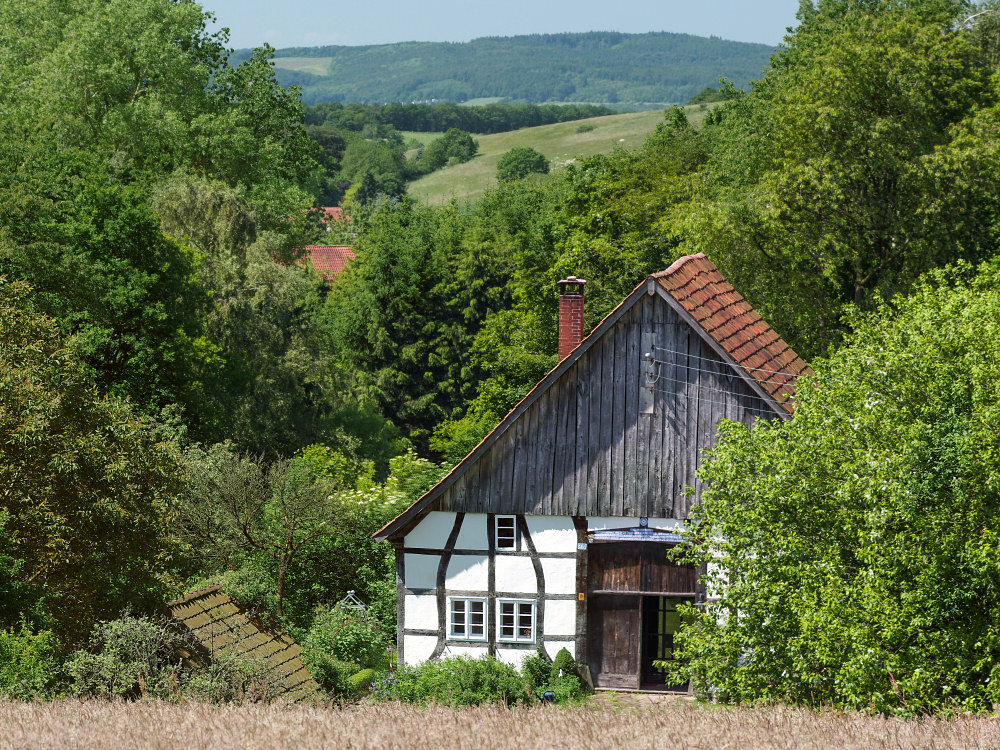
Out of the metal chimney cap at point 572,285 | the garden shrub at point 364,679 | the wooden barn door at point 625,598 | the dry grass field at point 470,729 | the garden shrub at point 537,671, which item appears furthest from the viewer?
the metal chimney cap at point 572,285

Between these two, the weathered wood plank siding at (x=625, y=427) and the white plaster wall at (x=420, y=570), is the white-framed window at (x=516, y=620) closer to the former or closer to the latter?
the white plaster wall at (x=420, y=570)

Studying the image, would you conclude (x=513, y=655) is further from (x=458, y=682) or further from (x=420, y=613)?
(x=458, y=682)

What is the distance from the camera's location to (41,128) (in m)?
37.4

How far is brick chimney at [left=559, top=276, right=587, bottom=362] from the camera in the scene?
23.2 meters

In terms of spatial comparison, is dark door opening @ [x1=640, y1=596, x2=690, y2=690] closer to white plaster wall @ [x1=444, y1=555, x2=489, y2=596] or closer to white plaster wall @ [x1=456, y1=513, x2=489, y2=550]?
white plaster wall @ [x1=444, y1=555, x2=489, y2=596]

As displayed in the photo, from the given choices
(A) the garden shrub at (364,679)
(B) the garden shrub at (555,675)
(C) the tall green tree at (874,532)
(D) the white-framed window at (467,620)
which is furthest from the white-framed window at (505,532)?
(C) the tall green tree at (874,532)

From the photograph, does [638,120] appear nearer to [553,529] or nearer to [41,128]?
[41,128]

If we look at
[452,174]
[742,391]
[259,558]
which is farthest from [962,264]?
[452,174]

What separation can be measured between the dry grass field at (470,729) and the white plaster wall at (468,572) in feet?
43.7

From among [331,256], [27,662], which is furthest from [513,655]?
[331,256]

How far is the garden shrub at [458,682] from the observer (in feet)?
57.1

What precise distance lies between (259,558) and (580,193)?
21.6m

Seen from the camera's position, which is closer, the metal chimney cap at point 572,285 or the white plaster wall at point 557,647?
the white plaster wall at point 557,647

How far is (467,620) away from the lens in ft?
70.6
